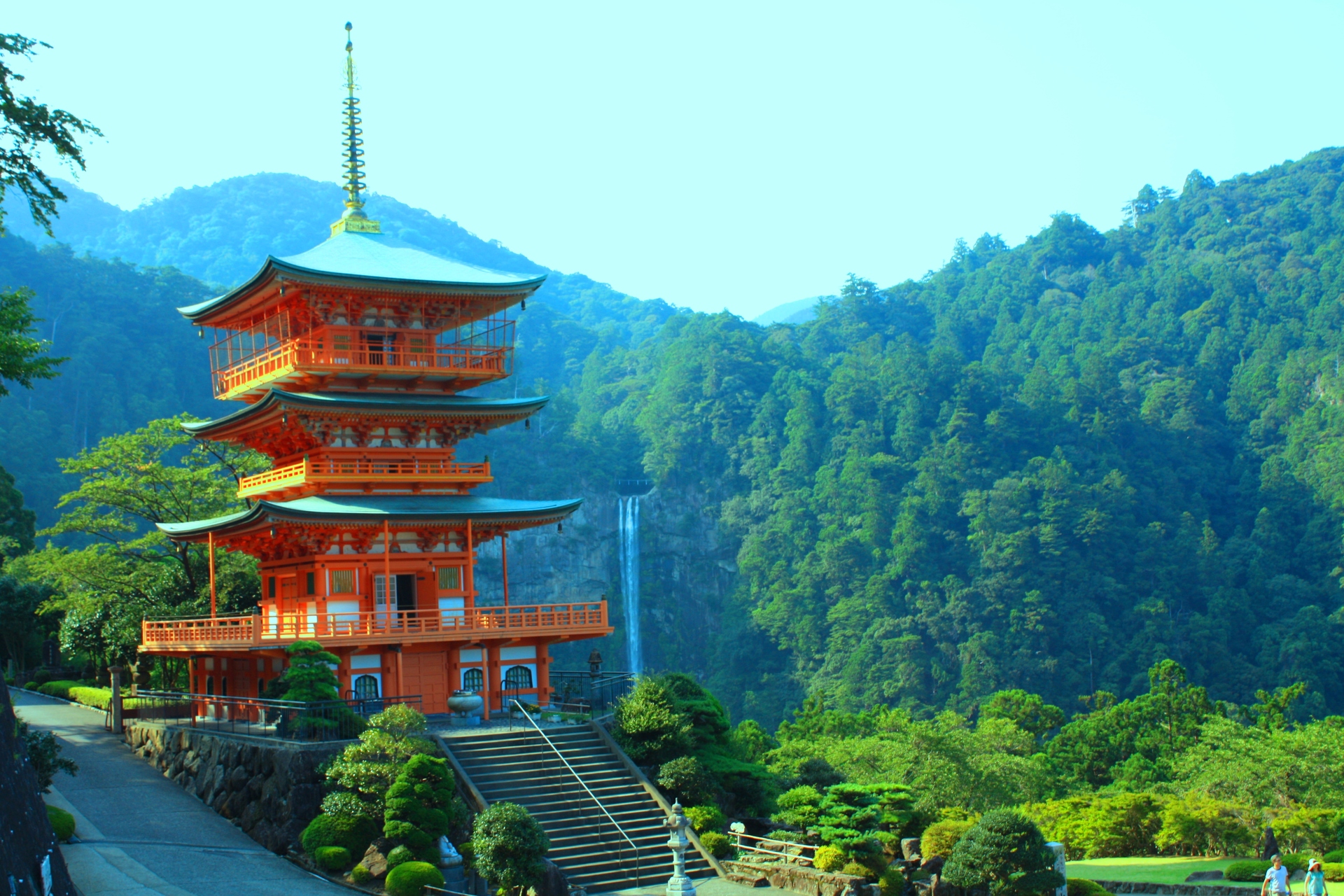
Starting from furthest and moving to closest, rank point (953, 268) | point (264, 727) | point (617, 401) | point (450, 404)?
1. point (953, 268)
2. point (617, 401)
3. point (450, 404)
4. point (264, 727)

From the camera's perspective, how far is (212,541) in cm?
3222

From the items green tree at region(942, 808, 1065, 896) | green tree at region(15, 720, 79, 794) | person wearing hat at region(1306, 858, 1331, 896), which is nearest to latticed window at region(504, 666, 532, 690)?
green tree at region(15, 720, 79, 794)

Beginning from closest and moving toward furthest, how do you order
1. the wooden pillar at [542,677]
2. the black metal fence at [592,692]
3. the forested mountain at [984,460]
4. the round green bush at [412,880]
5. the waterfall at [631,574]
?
1. the round green bush at [412,880]
2. the black metal fence at [592,692]
3. the wooden pillar at [542,677]
4. the forested mountain at [984,460]
5. the waterfall at [631,574]

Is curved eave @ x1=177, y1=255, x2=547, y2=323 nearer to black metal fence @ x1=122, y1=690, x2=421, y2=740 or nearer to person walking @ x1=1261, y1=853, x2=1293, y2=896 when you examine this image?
black metal fence @ x1=122, y1=690, x2=421, y2=740

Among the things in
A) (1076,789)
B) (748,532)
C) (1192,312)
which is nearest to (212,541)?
(1076,789)

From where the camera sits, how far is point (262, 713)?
1118 inches

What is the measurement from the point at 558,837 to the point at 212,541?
45.5ft

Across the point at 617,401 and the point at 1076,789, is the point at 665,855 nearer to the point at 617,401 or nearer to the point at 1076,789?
the point at 1076,789

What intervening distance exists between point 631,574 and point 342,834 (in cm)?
7518

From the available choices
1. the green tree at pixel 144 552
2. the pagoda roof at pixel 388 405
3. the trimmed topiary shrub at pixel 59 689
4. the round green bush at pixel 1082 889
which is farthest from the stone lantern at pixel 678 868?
the trimmed topiary shrub at pixel 59 689

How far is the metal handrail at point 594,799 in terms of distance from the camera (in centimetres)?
2297

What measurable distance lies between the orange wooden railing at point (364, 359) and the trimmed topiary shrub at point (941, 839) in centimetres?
1492

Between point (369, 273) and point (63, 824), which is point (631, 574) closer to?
point (369, 273)

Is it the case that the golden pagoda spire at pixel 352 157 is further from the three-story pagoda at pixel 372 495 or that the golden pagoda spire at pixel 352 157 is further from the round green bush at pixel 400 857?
the round green bush at pixel 400 857
